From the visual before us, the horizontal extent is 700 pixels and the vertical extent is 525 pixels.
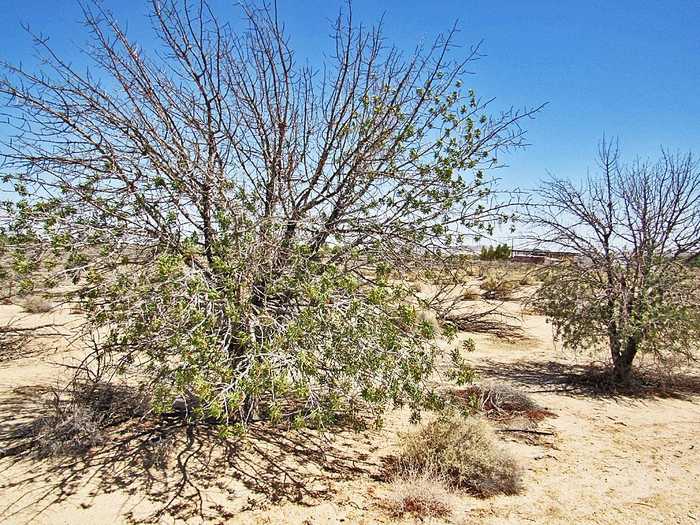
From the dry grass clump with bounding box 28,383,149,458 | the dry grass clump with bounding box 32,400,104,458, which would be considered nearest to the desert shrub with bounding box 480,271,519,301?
the dry grass clump with bounding box 28,383,149,458

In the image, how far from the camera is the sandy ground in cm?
393

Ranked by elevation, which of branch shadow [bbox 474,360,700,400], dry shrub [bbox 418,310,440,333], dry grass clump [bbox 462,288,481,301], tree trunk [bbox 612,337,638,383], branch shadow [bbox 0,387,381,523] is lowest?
branch shadow [bbox 0,387,381,523]

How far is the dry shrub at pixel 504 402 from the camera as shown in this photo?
6.80 metres

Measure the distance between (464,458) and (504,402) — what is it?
2.77 m

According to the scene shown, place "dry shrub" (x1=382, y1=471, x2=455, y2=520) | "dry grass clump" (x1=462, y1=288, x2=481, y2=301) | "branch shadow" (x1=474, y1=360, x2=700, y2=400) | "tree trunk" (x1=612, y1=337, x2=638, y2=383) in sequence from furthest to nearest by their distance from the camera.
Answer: "dry grass clump" (x1=462, y1=288, x2=481, y2=301) < "tree trunk" (x1=612, y1=337, x2=638, y2=383) < "branch shadow" (x1=474, y1=360, x2=700, y2=400) < "dry shrub" (x1=382, y1=471, x2=455, y2=520)

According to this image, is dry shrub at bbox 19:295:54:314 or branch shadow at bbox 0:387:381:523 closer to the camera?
branch shadow at bbox 0:387:381:523

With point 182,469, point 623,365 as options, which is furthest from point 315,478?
point 623,365

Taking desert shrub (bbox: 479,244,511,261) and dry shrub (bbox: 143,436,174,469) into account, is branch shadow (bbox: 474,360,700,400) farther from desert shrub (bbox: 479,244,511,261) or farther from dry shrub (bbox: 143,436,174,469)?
dry shrub (bbox: 143,436,174,469)

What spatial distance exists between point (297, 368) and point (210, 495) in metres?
1.40

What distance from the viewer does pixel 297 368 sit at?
3924 mm

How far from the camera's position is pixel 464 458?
4707mm

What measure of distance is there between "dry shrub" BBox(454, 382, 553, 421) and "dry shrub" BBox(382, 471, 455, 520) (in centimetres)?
259

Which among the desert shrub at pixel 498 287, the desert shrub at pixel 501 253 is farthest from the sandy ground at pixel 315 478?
the desert shrub at pixel 498 287

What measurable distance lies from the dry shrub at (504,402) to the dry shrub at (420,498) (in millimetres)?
2587
